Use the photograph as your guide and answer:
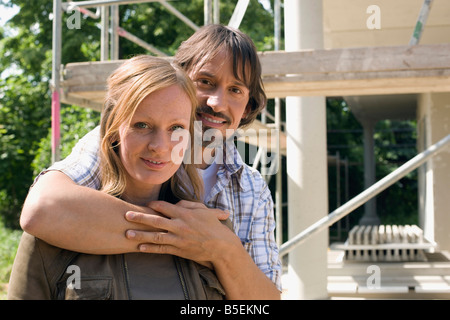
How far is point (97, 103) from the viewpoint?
3814mm

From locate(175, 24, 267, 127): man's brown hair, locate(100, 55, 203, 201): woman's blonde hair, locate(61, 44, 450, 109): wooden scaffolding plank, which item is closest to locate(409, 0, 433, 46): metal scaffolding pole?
locate(61, 44, 450, 109): wooden scaffolding plank

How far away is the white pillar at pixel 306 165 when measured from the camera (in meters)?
4.70

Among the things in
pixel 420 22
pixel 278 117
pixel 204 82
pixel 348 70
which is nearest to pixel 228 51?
pixel 204 82

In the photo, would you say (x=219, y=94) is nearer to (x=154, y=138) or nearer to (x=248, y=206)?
(x=248, y=206)

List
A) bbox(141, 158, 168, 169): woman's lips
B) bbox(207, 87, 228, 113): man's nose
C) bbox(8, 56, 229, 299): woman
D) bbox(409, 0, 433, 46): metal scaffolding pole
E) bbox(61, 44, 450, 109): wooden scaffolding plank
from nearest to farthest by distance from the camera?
bbox(8, 56, 229, 299): woman
bbox(141, 158, 168, 169): woman's lips
bbox(207, 87, 228, 113): man's nose
bbox(61, 44, 450, 109): wooden scaffolding plank
bbox(409, 0, 433, 46): metal scaffolding pole

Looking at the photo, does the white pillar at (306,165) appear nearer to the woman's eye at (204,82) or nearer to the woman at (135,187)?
the woman's eye at (204,82)

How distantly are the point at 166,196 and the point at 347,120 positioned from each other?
61.7ft

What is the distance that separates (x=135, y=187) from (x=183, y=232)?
172 mm

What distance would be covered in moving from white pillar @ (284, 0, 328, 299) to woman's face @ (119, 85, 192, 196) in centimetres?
348

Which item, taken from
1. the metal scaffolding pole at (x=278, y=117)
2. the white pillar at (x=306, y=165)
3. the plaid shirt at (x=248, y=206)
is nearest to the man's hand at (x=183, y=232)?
the plaid shirt at (x=248, y=206)

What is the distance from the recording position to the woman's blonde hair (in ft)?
4.15

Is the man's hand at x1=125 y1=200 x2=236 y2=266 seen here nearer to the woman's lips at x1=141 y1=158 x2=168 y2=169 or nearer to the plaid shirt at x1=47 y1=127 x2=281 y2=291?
the woman's lips at x1=141 y1=158 x2=168 y2=169

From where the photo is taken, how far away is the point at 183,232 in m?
1.27
